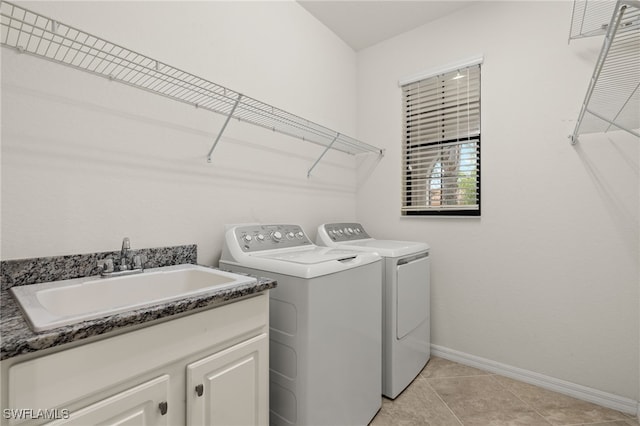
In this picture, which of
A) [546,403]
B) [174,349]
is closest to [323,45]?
[174,349]

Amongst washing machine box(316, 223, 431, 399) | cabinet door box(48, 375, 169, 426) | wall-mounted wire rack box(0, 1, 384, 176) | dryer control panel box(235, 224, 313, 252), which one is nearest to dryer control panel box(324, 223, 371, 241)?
washing machine box(316, 223, 431, 399)

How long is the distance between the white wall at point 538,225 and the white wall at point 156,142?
1.20 metres

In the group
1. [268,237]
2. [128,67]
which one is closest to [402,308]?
[268,237]

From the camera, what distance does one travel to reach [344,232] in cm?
238

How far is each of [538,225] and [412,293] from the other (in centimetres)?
96

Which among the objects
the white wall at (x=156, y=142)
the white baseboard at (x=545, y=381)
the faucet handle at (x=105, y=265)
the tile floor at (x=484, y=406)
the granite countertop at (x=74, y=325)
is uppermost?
the white wall at (x=156, y=142)

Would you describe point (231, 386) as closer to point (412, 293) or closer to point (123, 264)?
point (123, 264)

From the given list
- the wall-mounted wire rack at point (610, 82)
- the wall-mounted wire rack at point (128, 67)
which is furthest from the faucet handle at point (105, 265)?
the wall-mounted wire rack at point (610, 82)

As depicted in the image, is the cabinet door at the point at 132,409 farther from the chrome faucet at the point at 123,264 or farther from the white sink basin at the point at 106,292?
the chrome faucet at the point at 123,264

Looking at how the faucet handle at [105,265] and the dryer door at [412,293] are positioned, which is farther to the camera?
the dryer door at [412,293]

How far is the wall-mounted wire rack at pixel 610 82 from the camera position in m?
1.39

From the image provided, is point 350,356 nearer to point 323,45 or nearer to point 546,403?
point 546,403

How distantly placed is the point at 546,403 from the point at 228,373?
6.38 feet

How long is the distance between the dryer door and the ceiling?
75.1 inches
